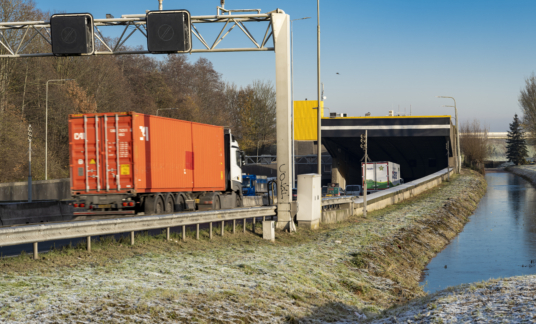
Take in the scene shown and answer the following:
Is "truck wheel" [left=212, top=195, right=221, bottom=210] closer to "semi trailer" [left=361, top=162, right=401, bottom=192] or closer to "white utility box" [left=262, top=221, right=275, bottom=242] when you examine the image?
"white utility box" [left=262, top=221, right=275, bottom=242]

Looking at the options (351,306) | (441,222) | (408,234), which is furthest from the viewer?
(441,222)

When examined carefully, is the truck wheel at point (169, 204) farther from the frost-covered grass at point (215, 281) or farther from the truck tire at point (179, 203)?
the frost-covered grass at point (215, 281)

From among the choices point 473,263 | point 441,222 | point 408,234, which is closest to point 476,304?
point 473,263

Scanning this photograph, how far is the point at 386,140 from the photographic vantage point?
69.9m

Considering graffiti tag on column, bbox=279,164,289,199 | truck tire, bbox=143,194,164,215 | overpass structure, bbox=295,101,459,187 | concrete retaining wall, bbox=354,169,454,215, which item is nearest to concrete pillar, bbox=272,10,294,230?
graffiti tag on column, bbox=279,164,289,199

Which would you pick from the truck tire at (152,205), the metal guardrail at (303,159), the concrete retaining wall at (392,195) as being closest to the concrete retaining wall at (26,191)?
the truck tire at (152,205)

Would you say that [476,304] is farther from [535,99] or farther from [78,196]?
[535,99]

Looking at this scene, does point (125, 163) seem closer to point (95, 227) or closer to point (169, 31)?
point (169, 31)

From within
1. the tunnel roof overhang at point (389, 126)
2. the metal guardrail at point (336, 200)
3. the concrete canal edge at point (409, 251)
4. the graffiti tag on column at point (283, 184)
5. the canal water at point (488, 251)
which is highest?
the tunnel roof overhang at point (389, 126)

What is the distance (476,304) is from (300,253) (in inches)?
266

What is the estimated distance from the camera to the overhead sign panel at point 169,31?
1717 cm

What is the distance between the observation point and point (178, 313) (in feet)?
26.1

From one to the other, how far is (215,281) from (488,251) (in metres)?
16.0

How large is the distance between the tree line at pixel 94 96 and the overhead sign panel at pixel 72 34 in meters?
19.4
